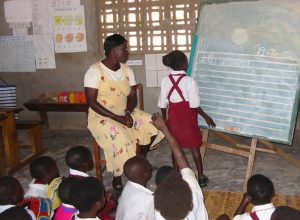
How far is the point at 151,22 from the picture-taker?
643 cm

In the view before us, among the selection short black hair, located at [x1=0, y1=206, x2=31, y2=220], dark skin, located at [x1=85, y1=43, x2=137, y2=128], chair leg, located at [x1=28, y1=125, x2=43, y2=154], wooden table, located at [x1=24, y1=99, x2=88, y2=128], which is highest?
dark skin, located at [x1=85, y1=43, x2=137, y2=128]

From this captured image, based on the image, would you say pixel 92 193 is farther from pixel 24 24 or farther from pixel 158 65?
pixel 24 24

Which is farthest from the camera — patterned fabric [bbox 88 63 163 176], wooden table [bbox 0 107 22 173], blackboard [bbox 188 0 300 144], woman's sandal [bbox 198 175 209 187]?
wooden table [bbox 0 107 22 173]

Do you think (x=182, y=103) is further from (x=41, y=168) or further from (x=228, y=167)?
(x=41, y=168)

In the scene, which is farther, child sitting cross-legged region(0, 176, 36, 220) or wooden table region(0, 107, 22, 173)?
wooden table region(0, 107, 22, 173)

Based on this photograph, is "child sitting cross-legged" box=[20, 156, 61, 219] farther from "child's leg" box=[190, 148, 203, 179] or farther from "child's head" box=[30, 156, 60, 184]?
"child's leg" box=[190, 148, 203, 179]

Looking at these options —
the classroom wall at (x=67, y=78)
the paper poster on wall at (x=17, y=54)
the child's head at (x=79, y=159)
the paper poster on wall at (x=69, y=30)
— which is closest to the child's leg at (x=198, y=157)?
the child's head at (x=79, y=159)

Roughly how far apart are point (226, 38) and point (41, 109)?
3.43m

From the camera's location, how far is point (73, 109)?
21.1 feet

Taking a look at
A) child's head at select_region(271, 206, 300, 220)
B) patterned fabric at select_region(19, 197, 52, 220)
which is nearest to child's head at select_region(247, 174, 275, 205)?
child's head at select_region(271, 206, 300, 220)

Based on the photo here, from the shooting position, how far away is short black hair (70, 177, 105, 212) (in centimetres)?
238

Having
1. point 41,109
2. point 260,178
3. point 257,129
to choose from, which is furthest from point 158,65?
point 260,178

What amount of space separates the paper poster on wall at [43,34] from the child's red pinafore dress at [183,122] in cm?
331

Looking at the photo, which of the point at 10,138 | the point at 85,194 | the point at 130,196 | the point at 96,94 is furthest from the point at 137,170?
the point at 10,138
